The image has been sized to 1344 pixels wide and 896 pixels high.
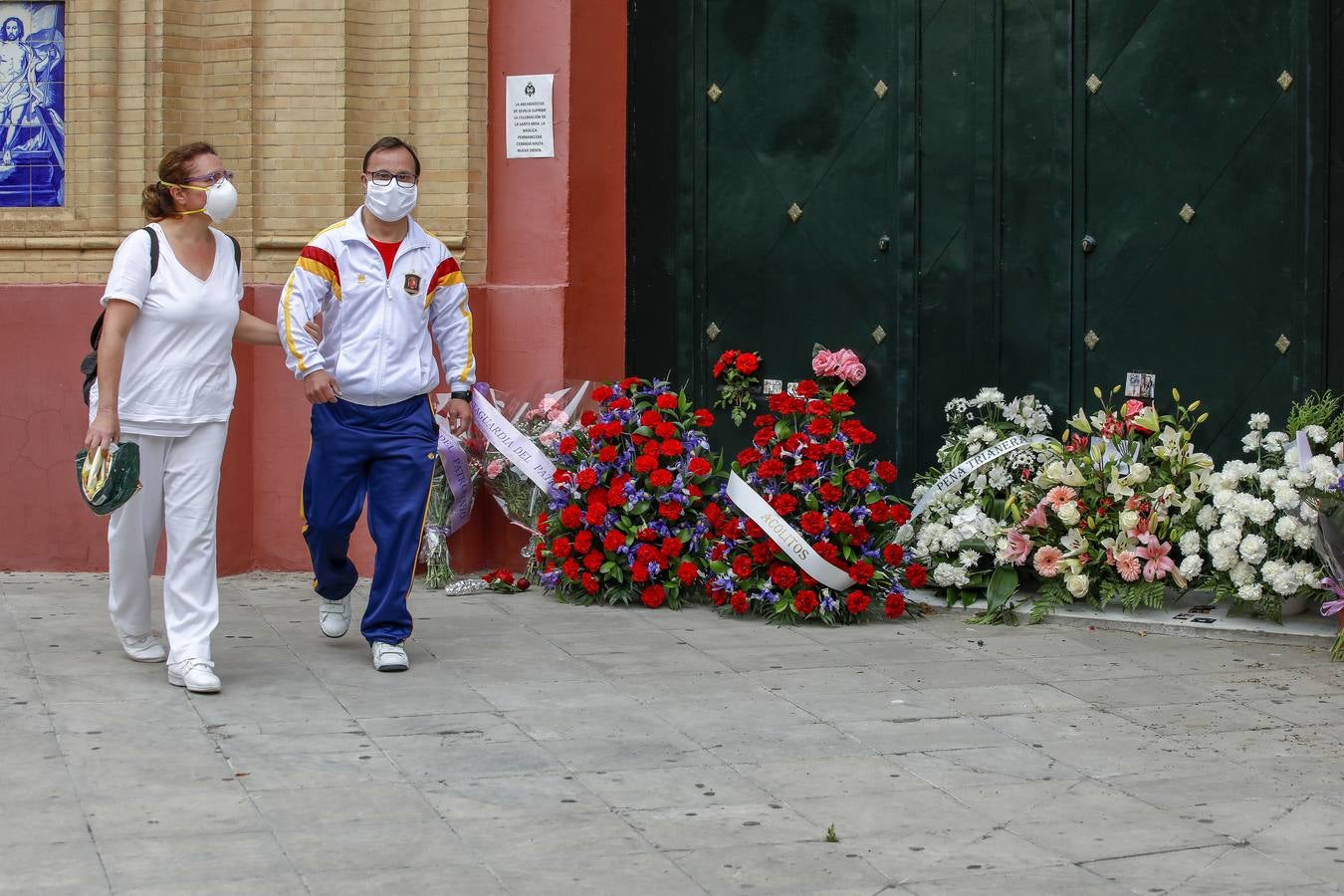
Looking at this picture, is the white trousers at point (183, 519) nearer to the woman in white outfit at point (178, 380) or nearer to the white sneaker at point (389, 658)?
the woman in white outfit at point (178, 380)

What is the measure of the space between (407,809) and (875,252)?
4.95 metres

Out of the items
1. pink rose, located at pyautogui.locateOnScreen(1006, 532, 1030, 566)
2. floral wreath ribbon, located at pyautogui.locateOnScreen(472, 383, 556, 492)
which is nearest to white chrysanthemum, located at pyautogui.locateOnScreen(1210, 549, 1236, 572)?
pink rose, located at pyautogui.locateOnScreen(1006, 532, 1030, 566)

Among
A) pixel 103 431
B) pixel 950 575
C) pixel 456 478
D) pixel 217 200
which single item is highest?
pixel 217 200

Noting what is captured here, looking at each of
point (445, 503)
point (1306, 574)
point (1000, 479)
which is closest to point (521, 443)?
point (445, 503)

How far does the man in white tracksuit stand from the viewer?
6.83m

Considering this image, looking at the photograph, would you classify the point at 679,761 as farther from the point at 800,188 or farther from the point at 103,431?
the point at 800,188

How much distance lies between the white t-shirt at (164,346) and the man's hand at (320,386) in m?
0.37

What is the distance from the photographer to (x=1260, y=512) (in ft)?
24.8

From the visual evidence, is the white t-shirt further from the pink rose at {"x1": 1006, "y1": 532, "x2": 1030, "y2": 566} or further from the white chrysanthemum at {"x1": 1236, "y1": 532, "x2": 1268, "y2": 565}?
the white chrysanthemum at {"x1": 1236, "y1": 532, "x2": 1268, "y2": 565}

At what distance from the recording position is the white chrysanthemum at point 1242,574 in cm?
756

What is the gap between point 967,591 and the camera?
8305 millimetres

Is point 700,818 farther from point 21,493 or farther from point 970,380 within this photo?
point 21,493

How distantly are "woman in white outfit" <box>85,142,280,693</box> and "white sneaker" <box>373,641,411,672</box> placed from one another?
65 cm

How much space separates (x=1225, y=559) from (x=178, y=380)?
14.0 feet
